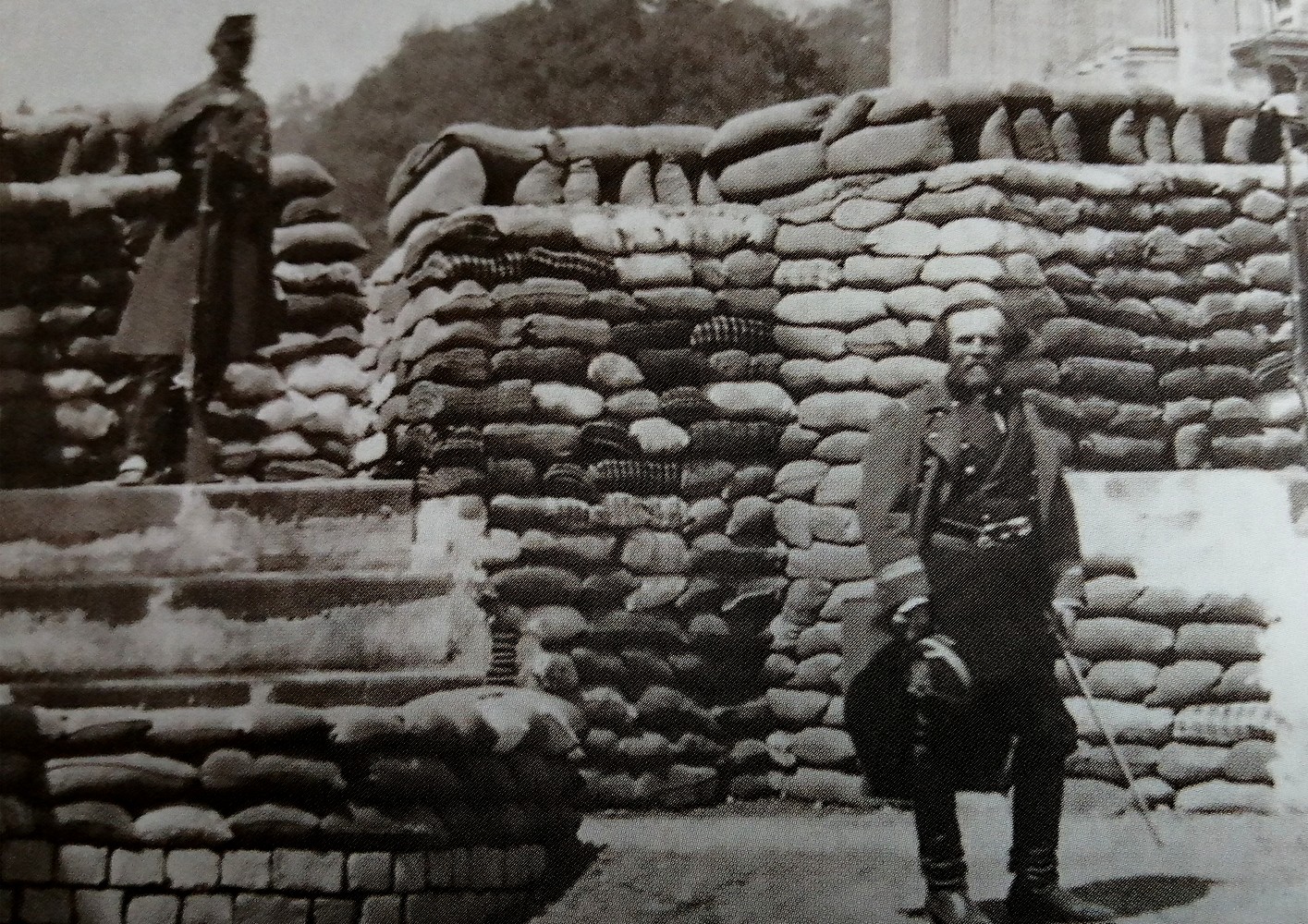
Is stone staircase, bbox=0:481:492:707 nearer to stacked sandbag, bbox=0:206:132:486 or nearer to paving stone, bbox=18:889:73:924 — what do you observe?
stacked sandbag, bbox=0:206:132:486

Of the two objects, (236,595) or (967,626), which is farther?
(236,595)

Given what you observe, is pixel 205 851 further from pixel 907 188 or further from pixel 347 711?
pixel 907 188

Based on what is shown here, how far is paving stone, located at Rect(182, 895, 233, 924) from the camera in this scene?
188cm

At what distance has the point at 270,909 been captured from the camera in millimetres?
1873

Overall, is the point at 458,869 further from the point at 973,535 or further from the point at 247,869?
the point at 973,535

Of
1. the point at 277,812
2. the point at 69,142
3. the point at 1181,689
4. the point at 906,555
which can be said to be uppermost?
the point at 69,142

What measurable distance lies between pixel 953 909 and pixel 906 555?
60cm

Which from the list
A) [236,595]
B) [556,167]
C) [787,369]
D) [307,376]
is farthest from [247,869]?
[556,167]

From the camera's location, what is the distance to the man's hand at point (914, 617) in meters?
2.02

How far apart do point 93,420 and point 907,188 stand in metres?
1.78

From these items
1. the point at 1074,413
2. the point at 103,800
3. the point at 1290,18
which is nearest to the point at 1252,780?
the point at 1074,413

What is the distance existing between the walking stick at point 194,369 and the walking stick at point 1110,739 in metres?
1.79

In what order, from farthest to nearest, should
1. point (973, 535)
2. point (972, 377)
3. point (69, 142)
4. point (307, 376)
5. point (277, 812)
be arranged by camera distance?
point (307, 376), point (69, 142), point (972, 377), point (973, 535), point (277, 812)

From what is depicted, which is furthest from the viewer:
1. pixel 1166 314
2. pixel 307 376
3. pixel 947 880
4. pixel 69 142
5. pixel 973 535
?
pixel 307 376
